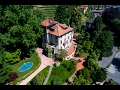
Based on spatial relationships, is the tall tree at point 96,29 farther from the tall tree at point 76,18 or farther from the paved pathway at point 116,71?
the paved pathway at point 116,71

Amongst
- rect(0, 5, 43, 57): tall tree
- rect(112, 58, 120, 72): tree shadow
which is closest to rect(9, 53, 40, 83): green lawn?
rect(0, 5, 43, 57): tall tree

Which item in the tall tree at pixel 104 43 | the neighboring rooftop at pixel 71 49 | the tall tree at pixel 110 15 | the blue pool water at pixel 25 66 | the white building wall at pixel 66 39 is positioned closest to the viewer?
the blue pool water at pixel 25 66

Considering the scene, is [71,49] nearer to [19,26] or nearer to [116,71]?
[116,71]

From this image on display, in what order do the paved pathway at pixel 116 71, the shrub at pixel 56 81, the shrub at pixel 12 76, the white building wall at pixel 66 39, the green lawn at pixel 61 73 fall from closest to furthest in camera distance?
1. the shrub at pixel 56 81
2. the shrub at pixel 12 76
3. the green lawn at pixel 61 73
4. the paved pathway at pixel 116 71
5. the white building wall at pixel 66 39

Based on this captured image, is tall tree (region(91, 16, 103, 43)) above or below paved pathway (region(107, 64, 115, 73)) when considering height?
above

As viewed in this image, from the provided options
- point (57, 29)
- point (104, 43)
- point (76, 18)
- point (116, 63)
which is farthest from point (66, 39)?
point (116, 63)

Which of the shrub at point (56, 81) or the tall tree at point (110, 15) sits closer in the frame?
the shrub at point (56, 81)

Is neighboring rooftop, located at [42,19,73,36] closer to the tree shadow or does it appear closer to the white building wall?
the white building wall

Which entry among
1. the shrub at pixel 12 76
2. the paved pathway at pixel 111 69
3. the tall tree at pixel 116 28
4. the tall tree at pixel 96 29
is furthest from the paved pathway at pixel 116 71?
the shrub at pixel 12 76
